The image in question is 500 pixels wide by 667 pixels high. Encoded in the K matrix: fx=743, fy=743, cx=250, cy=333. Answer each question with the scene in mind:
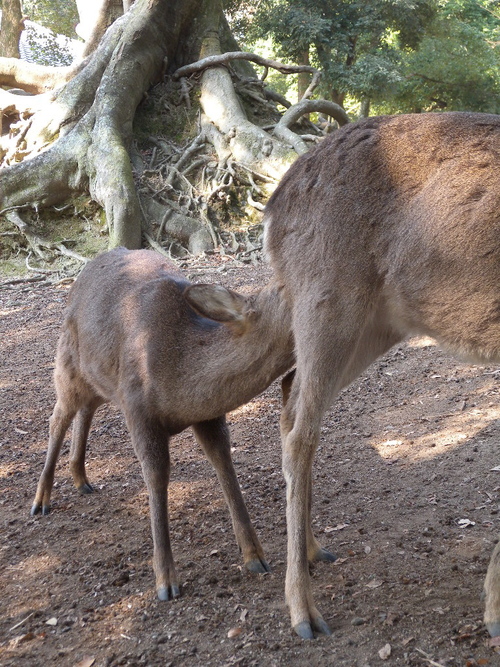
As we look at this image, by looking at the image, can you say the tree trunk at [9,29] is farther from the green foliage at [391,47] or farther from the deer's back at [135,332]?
the deer's back at [135,332]

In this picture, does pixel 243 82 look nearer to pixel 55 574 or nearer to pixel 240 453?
pixel 240 453

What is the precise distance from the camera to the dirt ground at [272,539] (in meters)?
3.07

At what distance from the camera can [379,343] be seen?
11.7ft

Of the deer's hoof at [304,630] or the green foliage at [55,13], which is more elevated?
the green foliage at [55,13]

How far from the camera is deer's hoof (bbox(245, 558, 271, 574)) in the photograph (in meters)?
3.71

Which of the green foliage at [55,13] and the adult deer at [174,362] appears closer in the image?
the adult deer at [174,362]

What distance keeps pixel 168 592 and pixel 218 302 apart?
140cm

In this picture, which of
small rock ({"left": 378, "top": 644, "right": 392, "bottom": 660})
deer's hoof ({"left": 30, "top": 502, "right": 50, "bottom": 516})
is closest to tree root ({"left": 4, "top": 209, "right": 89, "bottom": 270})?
deer's hoof ({"left": 30, "top": 502, "right": 50, "bottom": 516})

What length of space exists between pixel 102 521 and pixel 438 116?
290 centimetres

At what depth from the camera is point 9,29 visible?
21.1 metres

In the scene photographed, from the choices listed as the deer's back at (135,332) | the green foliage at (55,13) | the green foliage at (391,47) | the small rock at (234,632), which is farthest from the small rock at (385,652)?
the green foliage at (55,13)

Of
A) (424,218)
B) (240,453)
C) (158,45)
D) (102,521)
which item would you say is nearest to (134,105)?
(158,45)

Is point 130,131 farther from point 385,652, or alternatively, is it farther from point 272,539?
point 385,652

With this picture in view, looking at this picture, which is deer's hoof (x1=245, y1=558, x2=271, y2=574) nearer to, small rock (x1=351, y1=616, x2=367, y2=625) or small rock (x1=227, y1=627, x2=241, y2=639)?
small rock (x1=227, y1=627, x2=241, y2=639)
